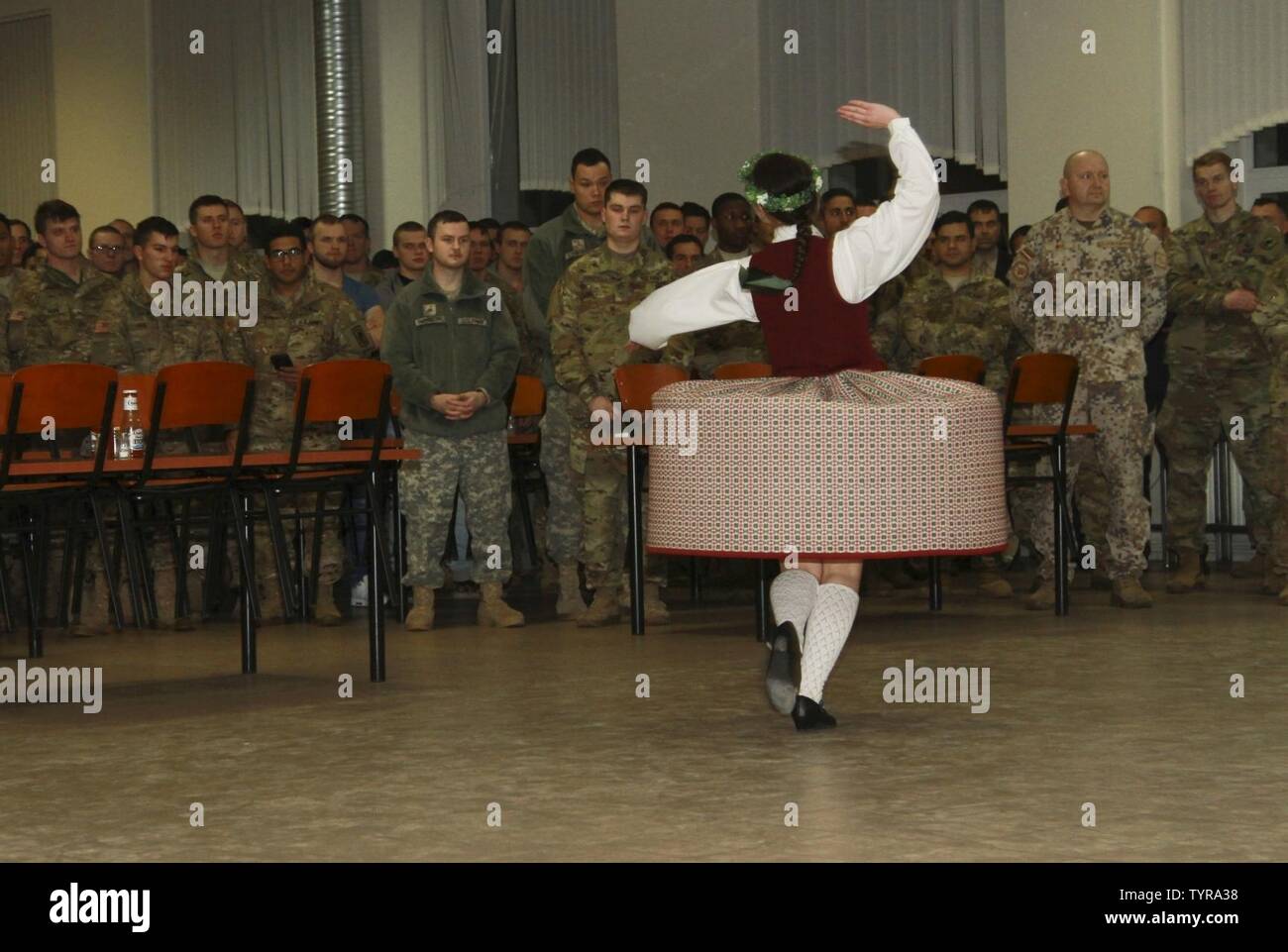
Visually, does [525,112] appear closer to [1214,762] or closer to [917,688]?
[917,688]

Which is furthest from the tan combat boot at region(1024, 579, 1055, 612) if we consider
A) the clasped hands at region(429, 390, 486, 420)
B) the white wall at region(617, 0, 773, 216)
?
the white wall at region(617, 0, 773, 216)

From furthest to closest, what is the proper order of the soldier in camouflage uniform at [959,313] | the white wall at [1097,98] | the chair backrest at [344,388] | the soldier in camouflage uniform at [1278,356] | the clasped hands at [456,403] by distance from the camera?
the white wall at [1097,98] → the soldier in camouflage uniform at [959,313] → the soldier in camouflage uniform at [1278,356] → the clasped hands at [456,403] → the chair backrest at [344,388]

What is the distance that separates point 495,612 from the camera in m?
7.37

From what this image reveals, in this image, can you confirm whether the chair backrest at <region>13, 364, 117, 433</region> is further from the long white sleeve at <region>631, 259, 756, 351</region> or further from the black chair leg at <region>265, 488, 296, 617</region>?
the long white sleeve at <region>631, 259, 756, 351</region>

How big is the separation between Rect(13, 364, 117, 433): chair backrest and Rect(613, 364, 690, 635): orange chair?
182 cm

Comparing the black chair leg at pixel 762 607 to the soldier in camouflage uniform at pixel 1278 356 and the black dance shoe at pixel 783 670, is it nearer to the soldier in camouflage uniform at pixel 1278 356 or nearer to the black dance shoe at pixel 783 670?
the black dance shoe at pixel 783 670

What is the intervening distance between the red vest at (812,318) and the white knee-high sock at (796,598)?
1.63ft

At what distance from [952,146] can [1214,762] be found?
7.06 meters

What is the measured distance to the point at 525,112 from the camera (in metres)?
13.0

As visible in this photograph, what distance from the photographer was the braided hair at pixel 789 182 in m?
4.74

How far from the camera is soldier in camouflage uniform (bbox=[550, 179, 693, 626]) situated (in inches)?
288

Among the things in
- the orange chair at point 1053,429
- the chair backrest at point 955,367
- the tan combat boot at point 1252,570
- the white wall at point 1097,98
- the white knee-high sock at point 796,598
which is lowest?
the tan combat boot at point 1252,570

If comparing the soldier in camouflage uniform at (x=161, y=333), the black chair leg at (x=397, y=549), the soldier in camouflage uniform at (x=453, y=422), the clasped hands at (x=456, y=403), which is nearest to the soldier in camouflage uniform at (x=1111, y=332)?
the soldier in camouflage uniform at (x=453, y=422)
